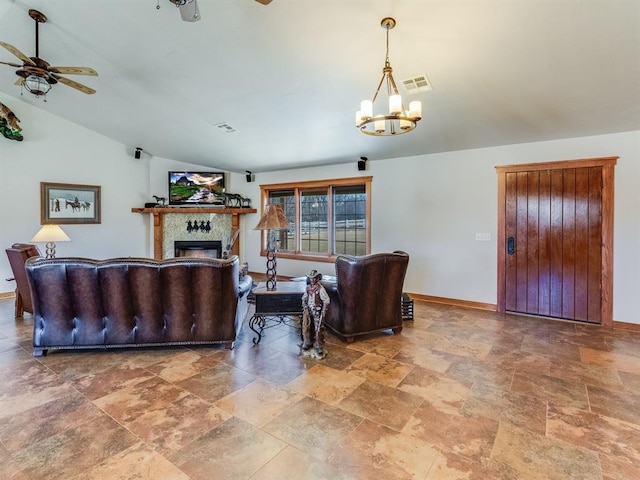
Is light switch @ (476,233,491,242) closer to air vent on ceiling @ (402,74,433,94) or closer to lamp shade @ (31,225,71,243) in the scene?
air vent on ceiling @ (402,74,433,94)

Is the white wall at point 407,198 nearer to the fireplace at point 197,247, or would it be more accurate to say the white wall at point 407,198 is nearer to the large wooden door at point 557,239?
the large wooden door at point 557,239

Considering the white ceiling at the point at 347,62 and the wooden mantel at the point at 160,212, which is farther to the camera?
the wooden mantel at the point at 160,212

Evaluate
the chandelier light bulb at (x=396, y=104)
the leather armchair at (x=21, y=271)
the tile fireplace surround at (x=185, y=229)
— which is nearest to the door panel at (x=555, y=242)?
the chandelier light bulb at (x=396, y=104)

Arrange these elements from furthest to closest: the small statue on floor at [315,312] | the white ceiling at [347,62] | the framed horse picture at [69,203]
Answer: the framed horse picture at [69,203] → the small statue on floor at [315,312] → the white ceiling at [347,62]

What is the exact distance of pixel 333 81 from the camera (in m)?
3.62

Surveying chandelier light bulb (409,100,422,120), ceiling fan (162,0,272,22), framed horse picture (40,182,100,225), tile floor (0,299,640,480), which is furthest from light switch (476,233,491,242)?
framed horse picture (40,182,100,225)

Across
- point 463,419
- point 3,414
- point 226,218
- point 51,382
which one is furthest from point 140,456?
point 226,218

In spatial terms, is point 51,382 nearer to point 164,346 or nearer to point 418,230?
point 164,346

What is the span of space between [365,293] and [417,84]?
2.32m

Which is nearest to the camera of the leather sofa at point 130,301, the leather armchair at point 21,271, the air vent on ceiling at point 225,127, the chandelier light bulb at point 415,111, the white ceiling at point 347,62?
the white ceiling at point 347,62

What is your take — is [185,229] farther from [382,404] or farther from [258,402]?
[382,404]

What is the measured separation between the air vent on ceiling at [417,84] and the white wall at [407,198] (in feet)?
4.55

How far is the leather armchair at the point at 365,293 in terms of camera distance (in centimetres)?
349

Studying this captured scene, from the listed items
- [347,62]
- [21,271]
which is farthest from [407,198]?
[21,271]
